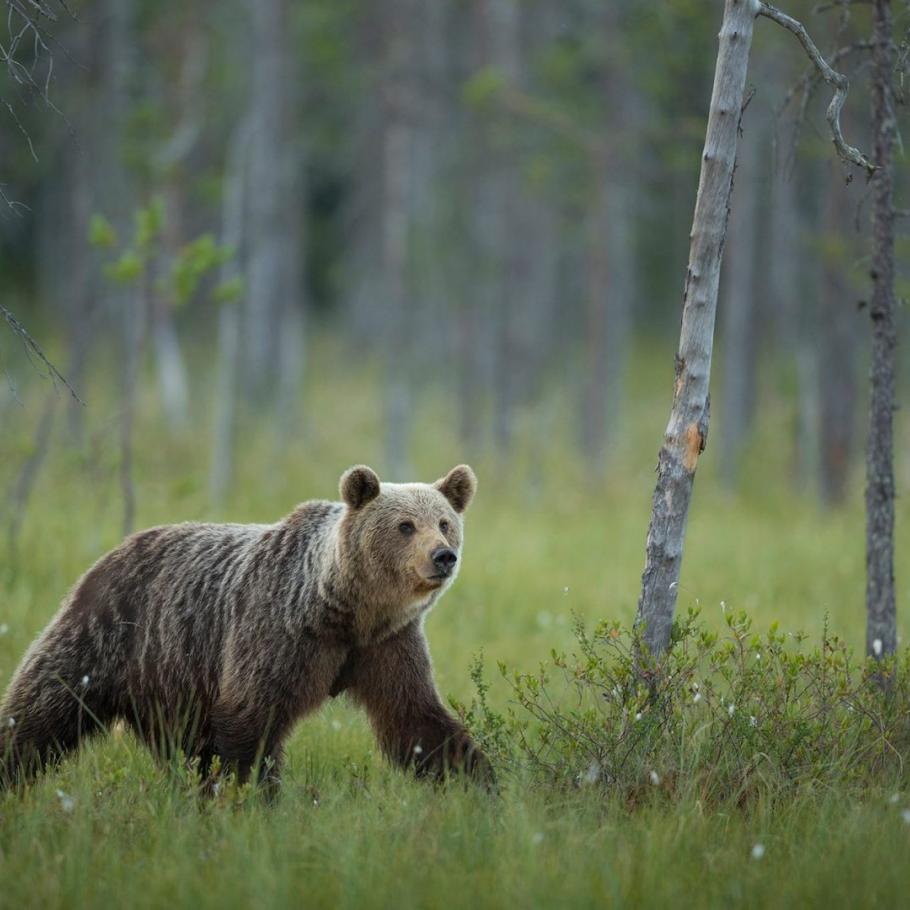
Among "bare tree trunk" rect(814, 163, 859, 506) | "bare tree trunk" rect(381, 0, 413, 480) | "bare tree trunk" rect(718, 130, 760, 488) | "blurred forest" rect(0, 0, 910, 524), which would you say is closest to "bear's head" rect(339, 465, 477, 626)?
"blurred forest" rect(0, 0, 910, 524)

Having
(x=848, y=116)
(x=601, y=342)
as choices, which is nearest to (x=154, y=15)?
(x=601, y=342)

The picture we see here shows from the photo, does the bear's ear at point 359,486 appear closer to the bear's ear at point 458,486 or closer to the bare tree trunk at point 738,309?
the bear's ear at point 458,486

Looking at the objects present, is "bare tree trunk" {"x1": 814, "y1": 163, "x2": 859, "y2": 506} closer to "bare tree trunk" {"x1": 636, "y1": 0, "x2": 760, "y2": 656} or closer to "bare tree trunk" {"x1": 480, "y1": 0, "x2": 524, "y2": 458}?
"bare tree trunk" {"x1": 480, "y1": 0, "x2": 524, "y2": 458}

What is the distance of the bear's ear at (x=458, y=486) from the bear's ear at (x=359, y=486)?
441mm

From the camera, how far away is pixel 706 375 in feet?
16.4

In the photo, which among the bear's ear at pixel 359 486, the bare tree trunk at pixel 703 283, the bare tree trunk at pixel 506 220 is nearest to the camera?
the bare tree trunk at pixel 703 283

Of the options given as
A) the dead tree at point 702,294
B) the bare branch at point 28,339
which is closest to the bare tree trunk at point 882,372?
the dead tree at point 702,294

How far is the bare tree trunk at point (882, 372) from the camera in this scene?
629 centimetres

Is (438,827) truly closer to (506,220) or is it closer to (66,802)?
(66,802)

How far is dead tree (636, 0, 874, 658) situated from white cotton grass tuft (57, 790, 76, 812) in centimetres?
251

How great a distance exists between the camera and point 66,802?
428 centimetres

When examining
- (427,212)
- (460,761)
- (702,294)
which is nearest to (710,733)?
(460,761)

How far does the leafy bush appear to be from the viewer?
4762mm

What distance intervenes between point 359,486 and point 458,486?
61 centimetres
